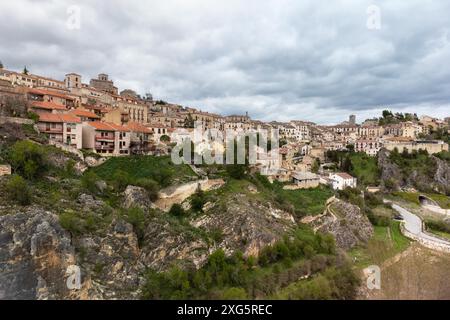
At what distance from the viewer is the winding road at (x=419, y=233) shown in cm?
3528

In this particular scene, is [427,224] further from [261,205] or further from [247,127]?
[247,127]

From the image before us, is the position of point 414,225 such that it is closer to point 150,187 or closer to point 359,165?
point 359,165

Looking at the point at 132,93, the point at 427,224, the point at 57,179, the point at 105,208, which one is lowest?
the point at 427,224

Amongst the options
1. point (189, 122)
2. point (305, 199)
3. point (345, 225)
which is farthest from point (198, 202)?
point (189, 122)

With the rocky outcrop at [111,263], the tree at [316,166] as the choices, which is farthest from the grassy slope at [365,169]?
the rocky outcrop at [111,263]

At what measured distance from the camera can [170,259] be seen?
73.6 feet

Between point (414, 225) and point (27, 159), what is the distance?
45713 mm

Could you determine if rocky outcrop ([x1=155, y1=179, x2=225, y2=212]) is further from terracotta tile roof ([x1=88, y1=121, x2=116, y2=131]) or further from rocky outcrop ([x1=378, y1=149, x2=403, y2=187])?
rocky outcrop ([x1=378, y1=149, x2=403, y2=187])

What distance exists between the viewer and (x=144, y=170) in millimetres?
33812

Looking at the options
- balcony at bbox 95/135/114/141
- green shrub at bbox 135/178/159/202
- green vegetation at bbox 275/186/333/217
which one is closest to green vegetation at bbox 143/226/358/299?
green vegetation at bbox 275/186/333/217

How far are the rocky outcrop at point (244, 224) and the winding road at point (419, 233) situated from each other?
17348 millimetres

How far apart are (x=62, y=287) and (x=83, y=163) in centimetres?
1798

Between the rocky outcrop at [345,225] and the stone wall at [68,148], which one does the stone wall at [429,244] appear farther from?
the stone wall at [68,148]
